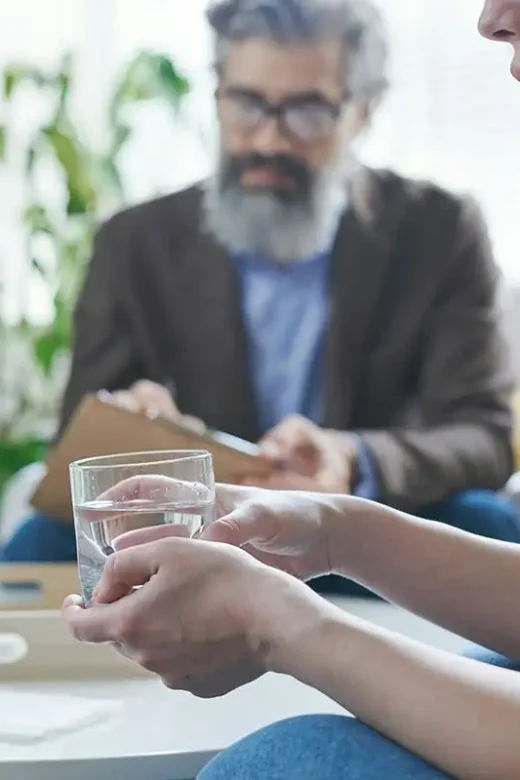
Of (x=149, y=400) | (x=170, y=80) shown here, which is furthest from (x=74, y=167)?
(x=149, y=400)

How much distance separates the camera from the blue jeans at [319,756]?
2.10 ft

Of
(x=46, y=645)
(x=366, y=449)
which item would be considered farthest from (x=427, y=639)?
(x=366, y=449)

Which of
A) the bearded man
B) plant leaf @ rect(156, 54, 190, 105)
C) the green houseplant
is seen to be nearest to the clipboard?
the bearded man

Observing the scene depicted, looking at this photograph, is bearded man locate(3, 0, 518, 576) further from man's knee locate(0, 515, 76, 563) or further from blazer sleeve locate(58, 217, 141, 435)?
man's knee locate(0, 515, 76, 563)

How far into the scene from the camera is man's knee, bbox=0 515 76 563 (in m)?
1.73

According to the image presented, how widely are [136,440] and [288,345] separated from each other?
0.65 meters

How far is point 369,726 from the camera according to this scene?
26.9 inches

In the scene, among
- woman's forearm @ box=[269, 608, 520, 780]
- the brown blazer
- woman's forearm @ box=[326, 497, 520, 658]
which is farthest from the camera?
the brown blazer

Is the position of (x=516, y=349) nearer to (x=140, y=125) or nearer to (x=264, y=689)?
(x=140, y=125)

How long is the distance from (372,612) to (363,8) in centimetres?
114

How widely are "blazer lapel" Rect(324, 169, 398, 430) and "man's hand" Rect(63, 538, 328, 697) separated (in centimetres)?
130

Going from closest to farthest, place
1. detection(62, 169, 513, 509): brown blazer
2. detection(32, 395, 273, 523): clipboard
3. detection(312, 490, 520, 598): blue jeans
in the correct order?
detection(32, 395, 273, 523): clipboard
detection(312, 490, 520, 598): blue jeans
detection(62, 169, 513, 509): brown blazer

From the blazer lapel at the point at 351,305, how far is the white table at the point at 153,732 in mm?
890

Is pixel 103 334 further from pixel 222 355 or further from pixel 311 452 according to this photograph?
pixel 311 452
